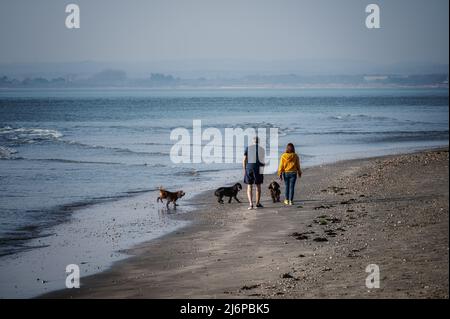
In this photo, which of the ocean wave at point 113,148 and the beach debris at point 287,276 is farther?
the ocean wave at point 113,148

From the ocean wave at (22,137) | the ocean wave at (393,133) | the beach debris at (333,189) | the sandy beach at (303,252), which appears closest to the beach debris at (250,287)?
the sandy beach at (303,252)

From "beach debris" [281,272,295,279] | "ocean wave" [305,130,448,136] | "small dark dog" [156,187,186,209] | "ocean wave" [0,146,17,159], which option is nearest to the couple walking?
"small dark dog" [156,187,186,209]

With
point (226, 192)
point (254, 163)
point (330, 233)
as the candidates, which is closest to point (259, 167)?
point (254, 163)

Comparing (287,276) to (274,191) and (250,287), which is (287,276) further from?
(274,191)

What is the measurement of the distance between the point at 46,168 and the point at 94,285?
1794 cm

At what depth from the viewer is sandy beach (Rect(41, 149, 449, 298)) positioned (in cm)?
816

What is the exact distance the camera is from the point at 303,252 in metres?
10.5

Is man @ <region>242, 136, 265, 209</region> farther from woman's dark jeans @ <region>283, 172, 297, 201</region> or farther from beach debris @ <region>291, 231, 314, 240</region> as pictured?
beach debris @ <region>291, 231, 314, 240</region>

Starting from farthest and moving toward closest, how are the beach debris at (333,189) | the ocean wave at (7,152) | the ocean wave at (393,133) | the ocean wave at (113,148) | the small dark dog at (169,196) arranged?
the ocean wave at (393,133) → the ocean wave at (113,148) → the ocean wave at (7,152) → the beach debris at (333,189) → the small dark dog at (169,196)

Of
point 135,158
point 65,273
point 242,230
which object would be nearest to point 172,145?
point 135,158

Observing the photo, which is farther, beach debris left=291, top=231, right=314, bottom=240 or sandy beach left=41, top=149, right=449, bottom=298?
beach debris left=291, top=231, right=314, bottom=240

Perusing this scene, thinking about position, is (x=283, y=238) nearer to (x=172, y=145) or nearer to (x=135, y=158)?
(x=135, y=158)

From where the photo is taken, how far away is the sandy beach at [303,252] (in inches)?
321

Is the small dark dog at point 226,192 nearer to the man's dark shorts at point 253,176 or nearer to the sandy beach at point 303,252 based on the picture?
the sandy beach at point 303,252
